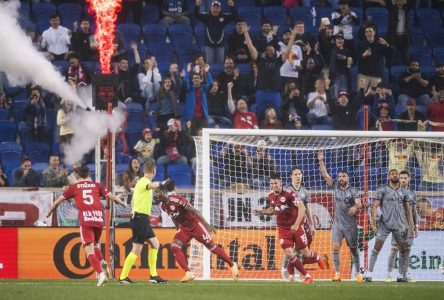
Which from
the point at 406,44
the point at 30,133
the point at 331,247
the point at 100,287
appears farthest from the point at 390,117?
the point at 100,287

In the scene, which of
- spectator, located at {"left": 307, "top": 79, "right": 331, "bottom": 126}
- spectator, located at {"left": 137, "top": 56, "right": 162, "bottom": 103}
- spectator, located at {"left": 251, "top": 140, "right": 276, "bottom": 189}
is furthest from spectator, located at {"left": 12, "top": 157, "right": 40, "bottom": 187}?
spectator, located at {"left": 307, "top": 79, "right": 331, "bottom": 126}

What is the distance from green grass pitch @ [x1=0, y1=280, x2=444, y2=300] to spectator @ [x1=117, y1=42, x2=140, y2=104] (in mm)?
8970

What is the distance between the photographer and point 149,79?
85.8 ft

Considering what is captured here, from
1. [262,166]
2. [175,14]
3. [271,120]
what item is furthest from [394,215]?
[175,14]

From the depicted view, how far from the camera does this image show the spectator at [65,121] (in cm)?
2459

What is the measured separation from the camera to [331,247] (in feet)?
71.7

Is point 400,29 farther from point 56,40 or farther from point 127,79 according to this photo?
point 56,40

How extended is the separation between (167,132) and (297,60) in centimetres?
397

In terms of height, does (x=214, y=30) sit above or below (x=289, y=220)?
above

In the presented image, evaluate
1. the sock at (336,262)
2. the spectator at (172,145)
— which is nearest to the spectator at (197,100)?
the spectator at (172,145)

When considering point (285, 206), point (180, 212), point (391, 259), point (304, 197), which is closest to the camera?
point (285, 206)

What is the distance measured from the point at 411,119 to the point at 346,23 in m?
3.82

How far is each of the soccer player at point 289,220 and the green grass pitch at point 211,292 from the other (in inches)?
59.0

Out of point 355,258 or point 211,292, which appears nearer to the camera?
point 211,292
